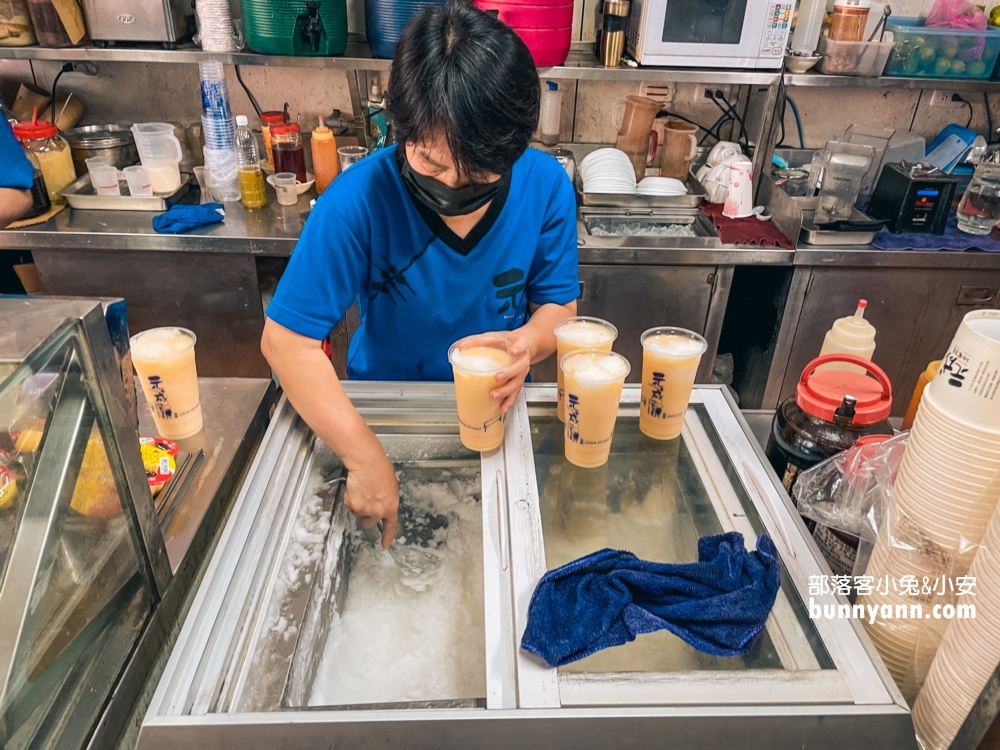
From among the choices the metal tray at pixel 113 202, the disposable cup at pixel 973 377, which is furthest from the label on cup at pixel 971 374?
the metal tray at pixel 113 202

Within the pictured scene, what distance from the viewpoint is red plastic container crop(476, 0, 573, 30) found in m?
2.67

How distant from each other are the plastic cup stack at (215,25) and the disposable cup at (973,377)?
2.93 meters

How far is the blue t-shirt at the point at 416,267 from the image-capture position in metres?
1.40

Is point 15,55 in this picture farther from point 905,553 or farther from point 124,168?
point 905,553

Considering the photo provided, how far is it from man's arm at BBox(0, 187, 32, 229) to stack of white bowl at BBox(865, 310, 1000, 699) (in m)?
3.05

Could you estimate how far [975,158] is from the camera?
10.9ft

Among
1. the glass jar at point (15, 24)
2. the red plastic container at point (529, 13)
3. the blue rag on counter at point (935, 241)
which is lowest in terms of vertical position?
the blue rag on counter at point (935, 241)

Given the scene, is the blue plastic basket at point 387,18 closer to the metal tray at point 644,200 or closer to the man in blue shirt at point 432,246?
the metal tray at point 644,200

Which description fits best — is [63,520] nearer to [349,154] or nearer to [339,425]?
[339,425]

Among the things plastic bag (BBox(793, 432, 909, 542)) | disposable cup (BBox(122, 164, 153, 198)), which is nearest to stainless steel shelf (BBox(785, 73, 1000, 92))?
plastic bag (BBox(793, 432, 909, 542))

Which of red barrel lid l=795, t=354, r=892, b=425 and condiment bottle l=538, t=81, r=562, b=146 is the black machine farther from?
red barrel lid l=795, t=354, r=892, b=425

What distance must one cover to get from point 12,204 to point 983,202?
3919 millimetres

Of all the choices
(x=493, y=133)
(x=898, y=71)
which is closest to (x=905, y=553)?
(x=493, y=133)

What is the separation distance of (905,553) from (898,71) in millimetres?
2776
